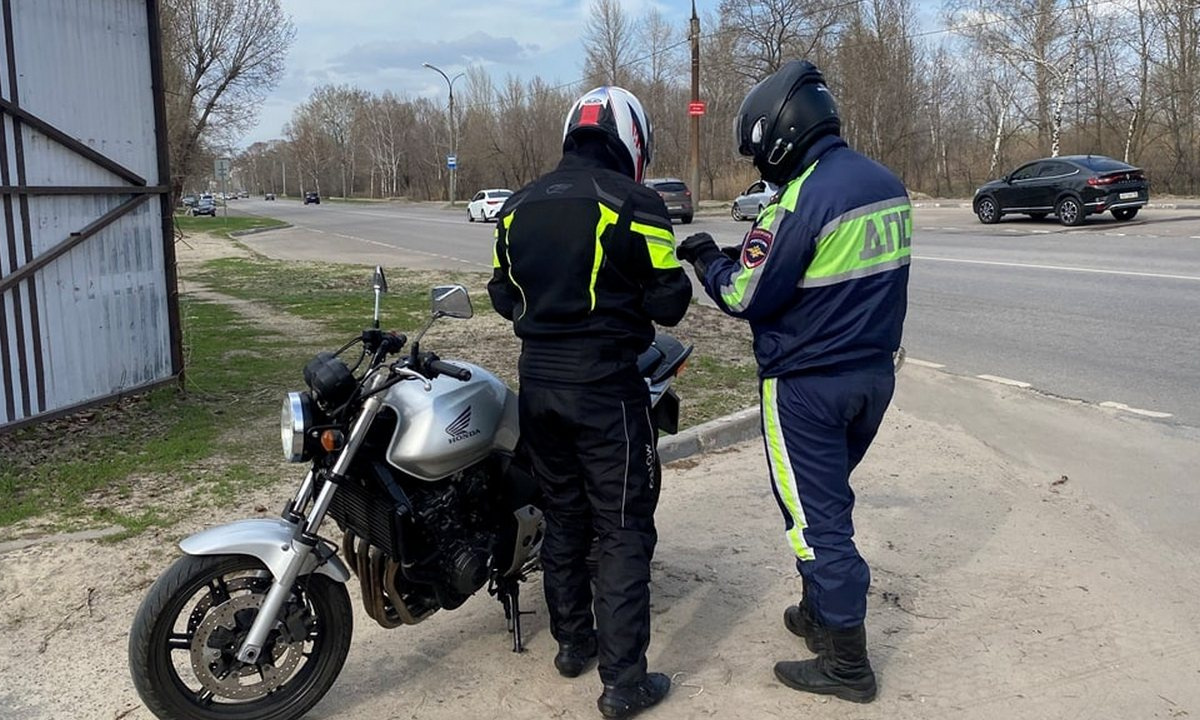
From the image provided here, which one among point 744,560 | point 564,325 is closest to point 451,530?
point 564,325

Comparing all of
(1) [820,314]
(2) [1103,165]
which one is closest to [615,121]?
(1) [820,314]

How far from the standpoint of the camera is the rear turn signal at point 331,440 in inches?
114

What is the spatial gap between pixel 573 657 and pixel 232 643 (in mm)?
1127

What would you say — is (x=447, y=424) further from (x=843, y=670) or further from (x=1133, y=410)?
(x=1133, y=410)

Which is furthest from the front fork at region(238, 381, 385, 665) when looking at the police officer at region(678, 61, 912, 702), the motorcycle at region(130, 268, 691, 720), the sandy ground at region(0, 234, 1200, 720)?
the police officer at region(678, 61, 912, 702)

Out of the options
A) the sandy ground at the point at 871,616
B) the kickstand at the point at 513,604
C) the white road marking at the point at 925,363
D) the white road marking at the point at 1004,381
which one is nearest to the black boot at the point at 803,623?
the sandy ground at the point at 871,616

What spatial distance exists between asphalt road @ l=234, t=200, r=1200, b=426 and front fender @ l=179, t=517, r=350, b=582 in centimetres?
583

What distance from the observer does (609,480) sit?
312 centimetres

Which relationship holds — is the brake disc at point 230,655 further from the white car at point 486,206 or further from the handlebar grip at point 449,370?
the white car at point 486,206

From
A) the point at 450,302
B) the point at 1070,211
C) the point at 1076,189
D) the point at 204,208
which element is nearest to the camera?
the point at 450,302

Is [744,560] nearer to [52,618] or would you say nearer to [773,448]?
[773,448]

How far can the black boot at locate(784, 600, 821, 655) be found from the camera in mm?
3447

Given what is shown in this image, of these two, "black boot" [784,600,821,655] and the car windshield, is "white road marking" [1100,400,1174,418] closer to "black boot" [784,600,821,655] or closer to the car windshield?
"black boot" [784,600,821,655]

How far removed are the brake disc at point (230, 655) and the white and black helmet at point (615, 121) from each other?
1823mm
